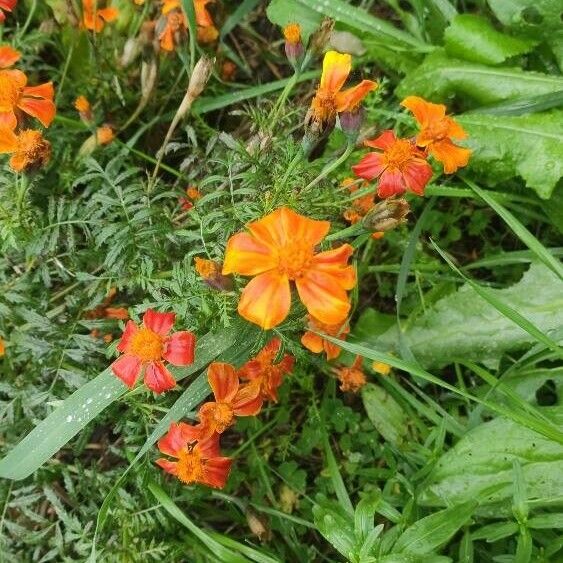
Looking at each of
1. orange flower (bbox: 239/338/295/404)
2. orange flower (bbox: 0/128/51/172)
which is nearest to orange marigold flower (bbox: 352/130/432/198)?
orange flower (bbox: 239/338/295/404)

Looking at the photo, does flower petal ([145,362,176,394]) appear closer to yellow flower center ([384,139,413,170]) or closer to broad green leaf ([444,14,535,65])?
yellow flower center ([384,139,413,170])

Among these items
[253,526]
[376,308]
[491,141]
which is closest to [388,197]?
[491,141]

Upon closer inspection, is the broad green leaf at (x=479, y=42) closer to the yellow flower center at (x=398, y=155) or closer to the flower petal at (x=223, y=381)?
the yellow flower center at (x=398, y=155)

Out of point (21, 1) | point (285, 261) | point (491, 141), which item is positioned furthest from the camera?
point (21, 1)

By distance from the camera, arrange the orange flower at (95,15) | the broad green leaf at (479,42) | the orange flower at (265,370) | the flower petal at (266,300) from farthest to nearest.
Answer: the broad green leaf at (479,42) → the orange flower at (95,15) → the orange flower at (265,370) → the flower petal at (266,300)

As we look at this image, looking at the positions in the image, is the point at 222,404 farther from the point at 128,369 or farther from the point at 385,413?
the point at 385,413

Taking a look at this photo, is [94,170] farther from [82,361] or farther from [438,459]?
[438,459]

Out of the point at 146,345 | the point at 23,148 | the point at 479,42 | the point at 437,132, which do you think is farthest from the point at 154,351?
the point at 479,42

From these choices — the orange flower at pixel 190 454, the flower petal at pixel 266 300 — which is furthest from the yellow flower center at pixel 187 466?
the flower petal at pixel 266 300
